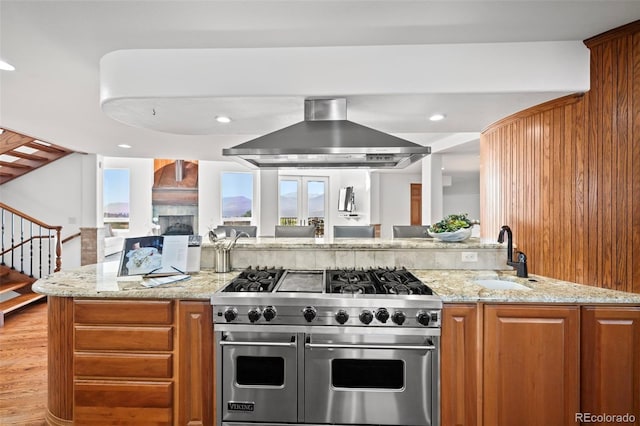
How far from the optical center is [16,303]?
3.95 meters

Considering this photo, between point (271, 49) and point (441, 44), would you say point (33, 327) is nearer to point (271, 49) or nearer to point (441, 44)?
point (271, 49)

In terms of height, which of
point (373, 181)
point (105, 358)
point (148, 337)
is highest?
point (373, 181)

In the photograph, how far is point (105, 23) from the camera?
1.73 meters

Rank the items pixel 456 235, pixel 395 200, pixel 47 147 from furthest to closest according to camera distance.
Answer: pixel 395 200 < pixel 47 147 < pixel 456 235

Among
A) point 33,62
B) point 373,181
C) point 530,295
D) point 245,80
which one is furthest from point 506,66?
Result: point 373,181

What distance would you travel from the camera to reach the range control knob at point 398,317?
1645 millimetres

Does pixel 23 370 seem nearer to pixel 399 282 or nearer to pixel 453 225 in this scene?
pixel 399 282

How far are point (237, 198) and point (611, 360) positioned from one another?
22.8 ft

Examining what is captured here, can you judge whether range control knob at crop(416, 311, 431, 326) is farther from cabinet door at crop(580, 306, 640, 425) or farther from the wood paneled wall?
the wood paneled wall

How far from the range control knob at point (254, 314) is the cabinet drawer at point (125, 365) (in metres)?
0.50

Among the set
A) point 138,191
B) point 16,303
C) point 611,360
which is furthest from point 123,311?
point 138,191

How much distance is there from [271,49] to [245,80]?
0.26 m

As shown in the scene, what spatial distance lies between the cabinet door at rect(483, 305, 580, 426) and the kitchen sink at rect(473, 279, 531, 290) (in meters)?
0.20

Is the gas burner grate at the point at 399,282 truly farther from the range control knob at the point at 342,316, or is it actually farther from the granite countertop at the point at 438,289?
the range control knob at the point at 342,316
